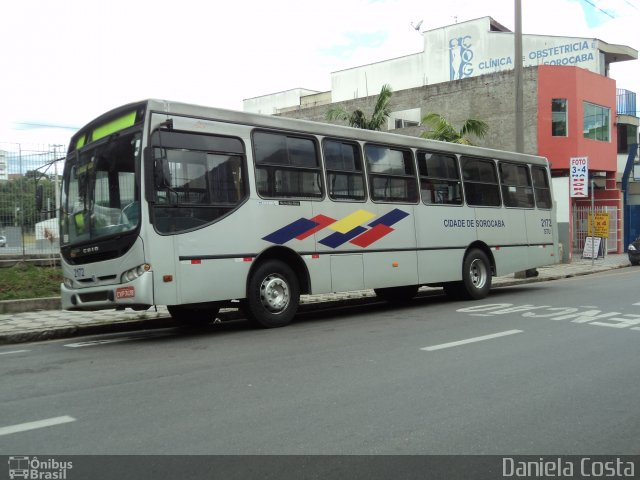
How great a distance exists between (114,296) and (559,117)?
78.3 ft

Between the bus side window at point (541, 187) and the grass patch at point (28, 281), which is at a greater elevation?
the bus side window at point (541, 187)

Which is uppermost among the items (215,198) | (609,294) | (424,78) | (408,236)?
(424,78)

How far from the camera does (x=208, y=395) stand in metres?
5.21

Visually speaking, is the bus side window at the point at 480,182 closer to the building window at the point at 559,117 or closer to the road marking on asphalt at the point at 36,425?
the road marking on asphalt at the point at 36,425

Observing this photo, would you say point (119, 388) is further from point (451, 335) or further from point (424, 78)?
point (424, 78)

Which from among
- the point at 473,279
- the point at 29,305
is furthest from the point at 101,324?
the point at 473,279

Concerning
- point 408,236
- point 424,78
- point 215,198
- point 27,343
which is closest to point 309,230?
point 215,198

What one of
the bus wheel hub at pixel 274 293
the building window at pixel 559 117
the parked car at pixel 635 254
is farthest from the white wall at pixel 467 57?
the bus wheel hub at pixel 274 293

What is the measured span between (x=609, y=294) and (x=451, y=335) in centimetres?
645

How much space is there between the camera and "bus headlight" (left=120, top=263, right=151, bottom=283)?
7.65 m

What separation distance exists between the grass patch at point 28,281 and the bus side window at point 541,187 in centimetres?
1136
